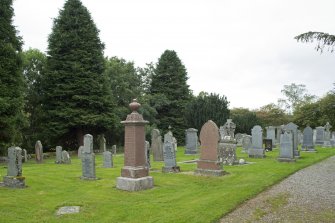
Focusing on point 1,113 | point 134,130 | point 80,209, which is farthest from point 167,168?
point 1,113

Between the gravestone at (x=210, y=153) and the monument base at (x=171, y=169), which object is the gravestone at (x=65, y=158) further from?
the gravestone at (x=210, y=153)

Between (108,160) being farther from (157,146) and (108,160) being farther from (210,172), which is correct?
(210,172)

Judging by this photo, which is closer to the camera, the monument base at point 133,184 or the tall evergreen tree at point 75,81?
A: the monument base at point 133,184

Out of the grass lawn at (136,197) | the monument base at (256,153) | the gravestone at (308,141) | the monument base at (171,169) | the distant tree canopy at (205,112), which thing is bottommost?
the grass lawn at (136,197)

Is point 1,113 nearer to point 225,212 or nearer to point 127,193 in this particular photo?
point 127,193

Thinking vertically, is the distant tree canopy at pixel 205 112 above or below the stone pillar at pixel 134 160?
above

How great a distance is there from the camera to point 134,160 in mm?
12766

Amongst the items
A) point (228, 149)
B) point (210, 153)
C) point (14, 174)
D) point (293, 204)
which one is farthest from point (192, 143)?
point (293, 204)

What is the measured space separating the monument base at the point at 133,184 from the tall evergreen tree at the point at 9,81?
49.8 ft

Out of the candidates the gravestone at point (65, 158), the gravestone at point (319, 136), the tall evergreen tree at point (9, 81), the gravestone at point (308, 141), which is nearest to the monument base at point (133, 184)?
the gravestone at point (65, 158)

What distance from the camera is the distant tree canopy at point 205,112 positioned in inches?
1750

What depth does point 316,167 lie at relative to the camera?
1822 centimetres

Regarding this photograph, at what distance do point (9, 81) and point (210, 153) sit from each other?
57.7 feet

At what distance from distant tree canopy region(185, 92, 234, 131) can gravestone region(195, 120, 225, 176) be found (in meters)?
28.4
